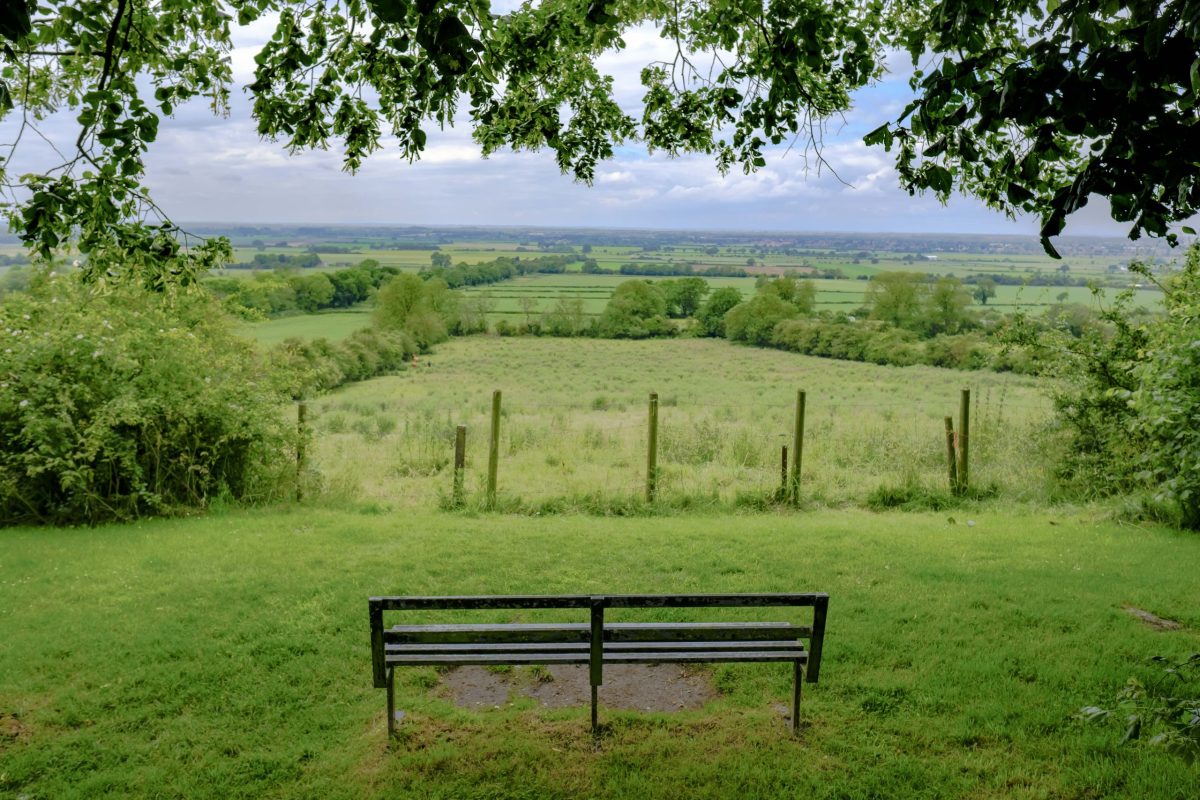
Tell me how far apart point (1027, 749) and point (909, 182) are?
334 centimetres

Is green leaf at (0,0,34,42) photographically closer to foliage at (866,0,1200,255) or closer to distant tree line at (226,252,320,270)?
foliage at (866,0,1200,255)

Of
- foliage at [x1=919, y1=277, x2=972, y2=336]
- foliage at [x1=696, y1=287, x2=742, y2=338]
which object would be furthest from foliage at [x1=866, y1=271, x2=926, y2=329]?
foliage at [x1=696, y1=287, x2=742, y2=338]

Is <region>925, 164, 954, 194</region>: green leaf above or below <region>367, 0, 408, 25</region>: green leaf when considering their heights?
below

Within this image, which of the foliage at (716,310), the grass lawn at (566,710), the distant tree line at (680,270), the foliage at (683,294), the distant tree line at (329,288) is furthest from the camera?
the distant tree line at (680,270)

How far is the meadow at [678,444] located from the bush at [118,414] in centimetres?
122

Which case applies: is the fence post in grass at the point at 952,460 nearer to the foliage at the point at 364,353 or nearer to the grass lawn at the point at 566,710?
the grass lawn at the point at 566,710

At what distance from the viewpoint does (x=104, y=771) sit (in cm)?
415

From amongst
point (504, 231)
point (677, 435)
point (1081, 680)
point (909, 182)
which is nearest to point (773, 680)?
point (1081, 680)

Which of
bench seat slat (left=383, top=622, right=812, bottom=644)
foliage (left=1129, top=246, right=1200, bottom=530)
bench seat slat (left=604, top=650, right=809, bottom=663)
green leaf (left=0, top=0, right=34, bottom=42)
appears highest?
green leaf (left=0, top=0, right=34, bottom=42)

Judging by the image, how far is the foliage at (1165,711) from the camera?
2.99 meters

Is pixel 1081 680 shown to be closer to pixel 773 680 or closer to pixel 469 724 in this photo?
pixel 773 680

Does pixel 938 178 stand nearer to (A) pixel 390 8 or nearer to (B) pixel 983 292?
(A) pixel 390 8

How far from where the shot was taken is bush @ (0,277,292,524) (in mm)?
9664

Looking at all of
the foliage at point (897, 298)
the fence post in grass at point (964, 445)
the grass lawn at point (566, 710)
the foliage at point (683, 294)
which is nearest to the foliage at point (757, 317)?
the foliage at point (683, 294)
